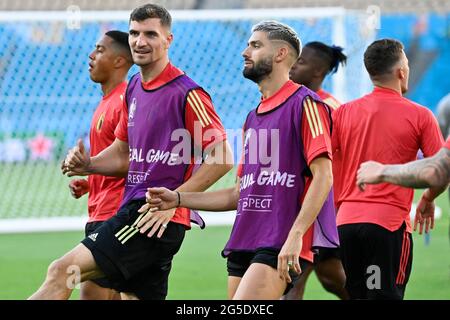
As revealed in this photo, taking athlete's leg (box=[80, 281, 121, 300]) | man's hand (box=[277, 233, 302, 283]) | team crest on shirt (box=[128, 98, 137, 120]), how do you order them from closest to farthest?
man's hand (box=[277, 233, 302, 283]) < team crest on shirt (box=[128, 98, 137, 120]) < athlete's leg (box=[80, 281, 121, 300])

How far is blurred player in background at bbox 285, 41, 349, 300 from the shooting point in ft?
27.8

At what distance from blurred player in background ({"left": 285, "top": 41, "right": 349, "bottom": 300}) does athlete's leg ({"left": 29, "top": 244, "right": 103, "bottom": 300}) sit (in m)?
2.45

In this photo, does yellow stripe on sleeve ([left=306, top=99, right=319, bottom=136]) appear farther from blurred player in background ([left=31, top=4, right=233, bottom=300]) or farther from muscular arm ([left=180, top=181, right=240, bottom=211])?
blurred player in background ([left=31, top=4, right=233, bottom=300])

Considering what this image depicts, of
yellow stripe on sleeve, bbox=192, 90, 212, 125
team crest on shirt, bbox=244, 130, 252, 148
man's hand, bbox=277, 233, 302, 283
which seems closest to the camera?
man's hand, bbox=277, 233, 302, 283

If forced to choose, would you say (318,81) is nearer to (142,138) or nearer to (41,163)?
(142,138)

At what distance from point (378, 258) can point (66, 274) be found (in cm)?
211

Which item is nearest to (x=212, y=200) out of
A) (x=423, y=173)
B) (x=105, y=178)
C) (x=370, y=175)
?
(x=105, y=178)

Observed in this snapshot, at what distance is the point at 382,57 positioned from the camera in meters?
7.17

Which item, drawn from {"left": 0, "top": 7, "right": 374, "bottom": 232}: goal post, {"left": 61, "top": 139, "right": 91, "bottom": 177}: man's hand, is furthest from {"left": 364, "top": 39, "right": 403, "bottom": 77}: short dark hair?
{"left": 0, "top": 7, "right": 374, "bottom": 232}: goal post

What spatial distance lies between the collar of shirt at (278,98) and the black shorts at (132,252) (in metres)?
1.05

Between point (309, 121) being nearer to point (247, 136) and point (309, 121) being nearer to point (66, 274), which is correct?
point (247, 136)
